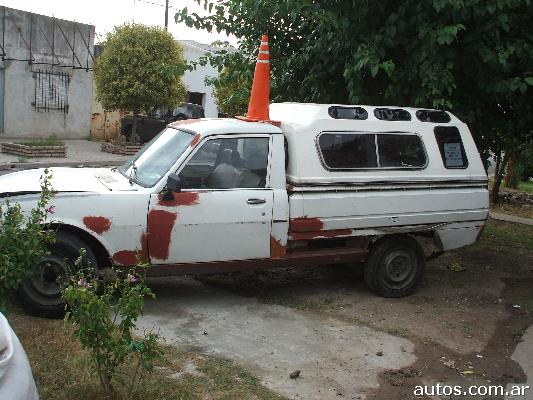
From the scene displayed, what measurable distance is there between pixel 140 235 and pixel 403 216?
109 inches

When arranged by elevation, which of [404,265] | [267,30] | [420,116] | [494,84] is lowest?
[404,265]

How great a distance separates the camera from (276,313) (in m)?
5.68

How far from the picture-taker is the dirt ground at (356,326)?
4.52 metres

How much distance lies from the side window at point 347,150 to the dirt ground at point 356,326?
1475mm

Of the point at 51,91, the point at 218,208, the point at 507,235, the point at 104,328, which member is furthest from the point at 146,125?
the point at 104,328

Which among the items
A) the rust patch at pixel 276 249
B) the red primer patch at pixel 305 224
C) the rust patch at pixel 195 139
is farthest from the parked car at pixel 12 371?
the red primer patch at pixel 305 224

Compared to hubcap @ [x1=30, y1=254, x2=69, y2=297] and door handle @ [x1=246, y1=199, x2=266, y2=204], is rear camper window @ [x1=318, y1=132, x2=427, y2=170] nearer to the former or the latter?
door handle @ [x1=246, y1=199, x2=266, y2=204]

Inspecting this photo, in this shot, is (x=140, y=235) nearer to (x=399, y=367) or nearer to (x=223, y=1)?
(x=399, y=367)

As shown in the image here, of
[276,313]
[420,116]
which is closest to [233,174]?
[276,313]

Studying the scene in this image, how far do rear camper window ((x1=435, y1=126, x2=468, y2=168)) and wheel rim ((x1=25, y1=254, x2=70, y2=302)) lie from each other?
13.5 feet

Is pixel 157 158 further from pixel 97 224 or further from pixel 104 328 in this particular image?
pixel 104 328

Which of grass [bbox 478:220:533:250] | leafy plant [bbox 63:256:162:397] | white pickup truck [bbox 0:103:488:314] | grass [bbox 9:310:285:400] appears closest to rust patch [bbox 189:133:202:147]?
white pickup truck [bbox 0:103:488:314]

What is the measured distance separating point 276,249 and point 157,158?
4.79 feet

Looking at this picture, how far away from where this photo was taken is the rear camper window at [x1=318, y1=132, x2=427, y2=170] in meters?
5.94
